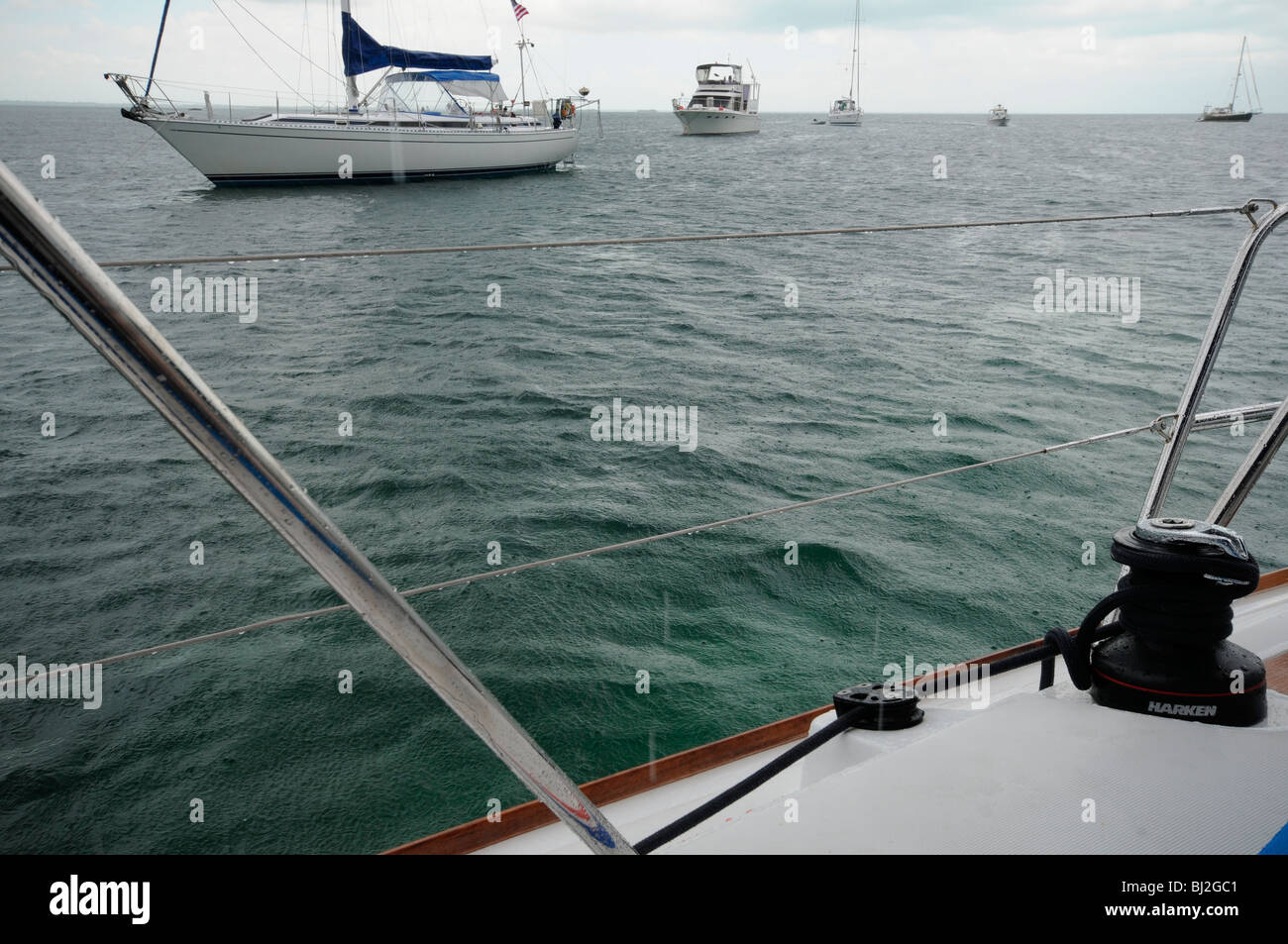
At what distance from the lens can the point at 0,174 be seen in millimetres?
501

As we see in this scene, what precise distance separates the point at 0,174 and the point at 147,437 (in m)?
8.88

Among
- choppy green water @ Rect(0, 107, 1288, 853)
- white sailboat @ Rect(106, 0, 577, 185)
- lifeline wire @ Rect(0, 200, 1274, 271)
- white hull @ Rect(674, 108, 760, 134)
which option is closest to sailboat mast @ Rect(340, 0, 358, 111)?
white sailboat @ Rect(106, 0, 577, 185)

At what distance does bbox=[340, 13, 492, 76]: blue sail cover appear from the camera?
27625mm

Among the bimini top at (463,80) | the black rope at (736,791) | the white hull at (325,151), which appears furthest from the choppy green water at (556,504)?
the bimini top at (463,80)

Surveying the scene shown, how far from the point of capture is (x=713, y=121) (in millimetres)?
66312

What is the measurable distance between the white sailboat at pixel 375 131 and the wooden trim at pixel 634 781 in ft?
84.8

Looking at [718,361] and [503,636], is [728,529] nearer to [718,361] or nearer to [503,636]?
[503,636]

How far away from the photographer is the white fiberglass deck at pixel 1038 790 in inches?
44.3

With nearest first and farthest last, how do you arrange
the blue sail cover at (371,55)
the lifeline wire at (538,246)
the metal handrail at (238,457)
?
the metal handrail at (238,457)
the lifeline wire at (538,246)
the blue sail cover at (371,55)

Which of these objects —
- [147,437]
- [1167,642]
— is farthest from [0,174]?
[147,437]

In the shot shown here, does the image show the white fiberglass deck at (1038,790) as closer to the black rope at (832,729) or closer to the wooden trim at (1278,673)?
the black rope at (832,729)

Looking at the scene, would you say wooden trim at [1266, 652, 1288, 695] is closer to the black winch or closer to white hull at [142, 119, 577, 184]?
the black winch

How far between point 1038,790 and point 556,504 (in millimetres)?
5673

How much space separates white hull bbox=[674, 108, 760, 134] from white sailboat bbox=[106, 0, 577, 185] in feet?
117
